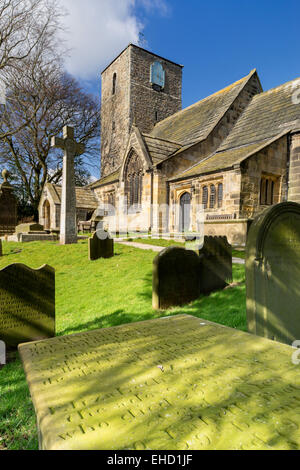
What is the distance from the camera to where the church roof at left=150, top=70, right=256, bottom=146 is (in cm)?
1792

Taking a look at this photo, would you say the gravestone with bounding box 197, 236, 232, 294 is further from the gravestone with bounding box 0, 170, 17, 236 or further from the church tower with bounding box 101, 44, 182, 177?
the church tower with bounding box 101, 44, 182, 177

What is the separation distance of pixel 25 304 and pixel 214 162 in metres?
13.6

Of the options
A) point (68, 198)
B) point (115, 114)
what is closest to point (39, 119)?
point (115, 114)

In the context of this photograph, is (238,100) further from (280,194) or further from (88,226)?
(88,226)

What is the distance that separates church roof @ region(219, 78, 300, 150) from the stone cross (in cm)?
991

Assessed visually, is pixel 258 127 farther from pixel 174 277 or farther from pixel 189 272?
pixel 174 277

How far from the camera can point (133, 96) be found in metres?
27.4

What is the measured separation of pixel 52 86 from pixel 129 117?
8839mm

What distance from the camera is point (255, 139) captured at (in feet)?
49.1

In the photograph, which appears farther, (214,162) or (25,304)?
(214,162)

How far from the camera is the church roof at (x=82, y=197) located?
2420 cm

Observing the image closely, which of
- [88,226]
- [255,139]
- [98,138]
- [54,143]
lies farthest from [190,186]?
[98,138]

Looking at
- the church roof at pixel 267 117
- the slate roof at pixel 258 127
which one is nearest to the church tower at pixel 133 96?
the church roof at pixel 267 117

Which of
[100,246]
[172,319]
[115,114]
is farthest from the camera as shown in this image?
[115,114]
